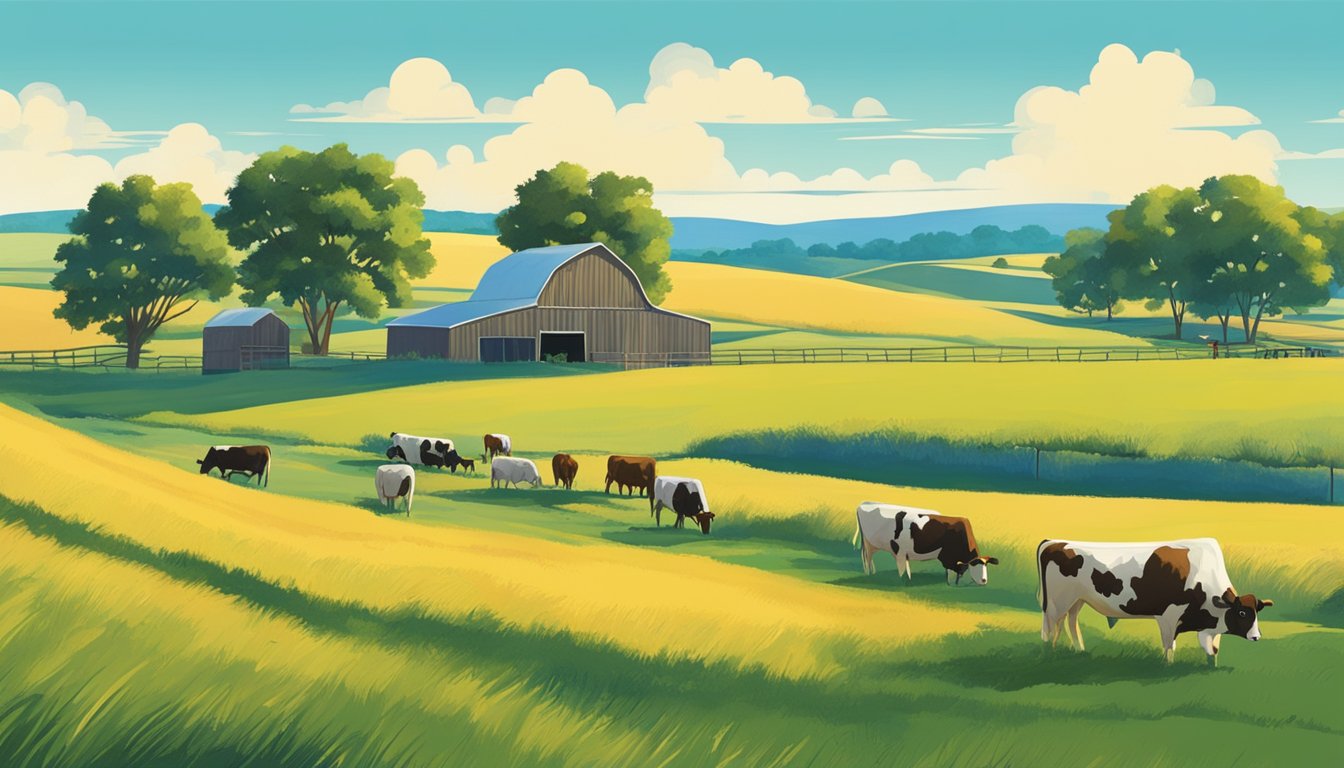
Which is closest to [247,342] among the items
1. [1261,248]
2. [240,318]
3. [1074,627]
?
[240,318]

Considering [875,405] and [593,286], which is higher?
[593,286]

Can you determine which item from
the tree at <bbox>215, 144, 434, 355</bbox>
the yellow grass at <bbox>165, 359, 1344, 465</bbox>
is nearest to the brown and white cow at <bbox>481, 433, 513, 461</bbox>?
the yellow grass at <bbox>165, 359, 1344, 465</bbox>

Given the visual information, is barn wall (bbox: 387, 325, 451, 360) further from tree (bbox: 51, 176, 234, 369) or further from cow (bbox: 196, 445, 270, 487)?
cow (bbox: 196, 445, 270, 487)

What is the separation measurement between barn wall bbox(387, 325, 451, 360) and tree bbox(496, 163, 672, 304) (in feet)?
74.6

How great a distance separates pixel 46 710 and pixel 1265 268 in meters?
123

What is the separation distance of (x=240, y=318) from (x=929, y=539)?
71.8 meters

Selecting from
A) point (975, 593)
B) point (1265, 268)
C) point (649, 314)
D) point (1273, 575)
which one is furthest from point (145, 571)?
point (1265, 268)

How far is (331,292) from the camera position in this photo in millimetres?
94125

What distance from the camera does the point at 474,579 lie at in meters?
14.6

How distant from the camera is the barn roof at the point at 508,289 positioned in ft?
260

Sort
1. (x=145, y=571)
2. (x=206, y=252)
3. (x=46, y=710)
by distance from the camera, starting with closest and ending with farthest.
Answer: (x=46, y=710) → (x=145, y=571) → (x=206, y=252)

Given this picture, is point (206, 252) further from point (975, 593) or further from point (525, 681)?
point (525, 681)

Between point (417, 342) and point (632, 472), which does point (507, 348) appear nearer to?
point (417, 342)

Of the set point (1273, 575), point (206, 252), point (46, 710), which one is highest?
point (206, 252)
